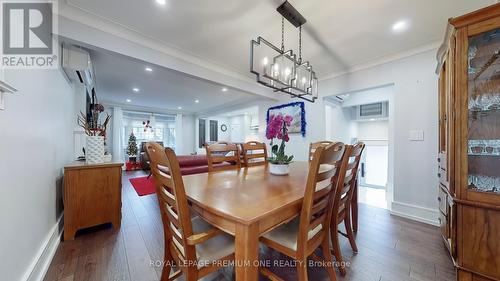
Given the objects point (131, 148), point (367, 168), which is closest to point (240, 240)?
point (367, 168)

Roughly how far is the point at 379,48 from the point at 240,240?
316 centimetres

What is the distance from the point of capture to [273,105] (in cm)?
465

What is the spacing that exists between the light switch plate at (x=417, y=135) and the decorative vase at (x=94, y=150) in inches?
160

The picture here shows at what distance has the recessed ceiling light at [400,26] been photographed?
2.05 m

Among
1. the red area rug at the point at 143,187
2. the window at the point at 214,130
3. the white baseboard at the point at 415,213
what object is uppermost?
the window at the point at 214,130

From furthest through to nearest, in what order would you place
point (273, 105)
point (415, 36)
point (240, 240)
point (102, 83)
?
point (273, 105) → point (102, 83) → point (415, 36) → point (240, 240)

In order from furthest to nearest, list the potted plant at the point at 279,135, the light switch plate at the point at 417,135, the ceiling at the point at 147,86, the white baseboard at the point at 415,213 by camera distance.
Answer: the ceiling at the point at 147,86
the light switch plate at the point at 417,135
the white baseboard at the point at 415,213
the potted plant at the point at 279,135

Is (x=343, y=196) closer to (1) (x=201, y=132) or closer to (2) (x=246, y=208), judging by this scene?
(2) (x=246, y=208)

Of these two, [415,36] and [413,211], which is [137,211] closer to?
[413,211]

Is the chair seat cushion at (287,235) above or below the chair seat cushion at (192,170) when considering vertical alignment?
above

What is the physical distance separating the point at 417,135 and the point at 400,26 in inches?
57.9

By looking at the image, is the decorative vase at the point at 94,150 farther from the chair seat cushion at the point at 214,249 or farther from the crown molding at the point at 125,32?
the chair seat cushion at the point at 214,249

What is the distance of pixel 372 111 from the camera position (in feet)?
16.0

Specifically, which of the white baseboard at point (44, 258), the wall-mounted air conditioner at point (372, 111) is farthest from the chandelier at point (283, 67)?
the wall-mounted air conditioner at point (372, 111)
